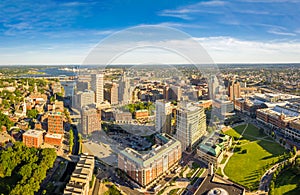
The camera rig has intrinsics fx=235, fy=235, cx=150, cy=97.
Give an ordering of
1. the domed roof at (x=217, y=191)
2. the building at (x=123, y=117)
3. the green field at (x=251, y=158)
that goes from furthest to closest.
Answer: the building at (x=123, y=117), the green field at (x=251, y=158), the domed roof at (x=217, y=191)

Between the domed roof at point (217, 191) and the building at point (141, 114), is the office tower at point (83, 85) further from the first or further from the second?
the domed roof at point (217, 191)

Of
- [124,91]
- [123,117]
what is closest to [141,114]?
[123,117]

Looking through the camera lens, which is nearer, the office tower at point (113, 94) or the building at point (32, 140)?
the building at point (32, 140)

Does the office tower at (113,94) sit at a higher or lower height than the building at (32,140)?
higher

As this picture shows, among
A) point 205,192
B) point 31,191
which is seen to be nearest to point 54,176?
point 31,191

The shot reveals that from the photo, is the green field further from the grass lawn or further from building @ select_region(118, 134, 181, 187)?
building @ select_region(118, 134, 181, 187)

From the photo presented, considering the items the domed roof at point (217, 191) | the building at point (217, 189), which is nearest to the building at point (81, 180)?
the building at point (217, 189)
